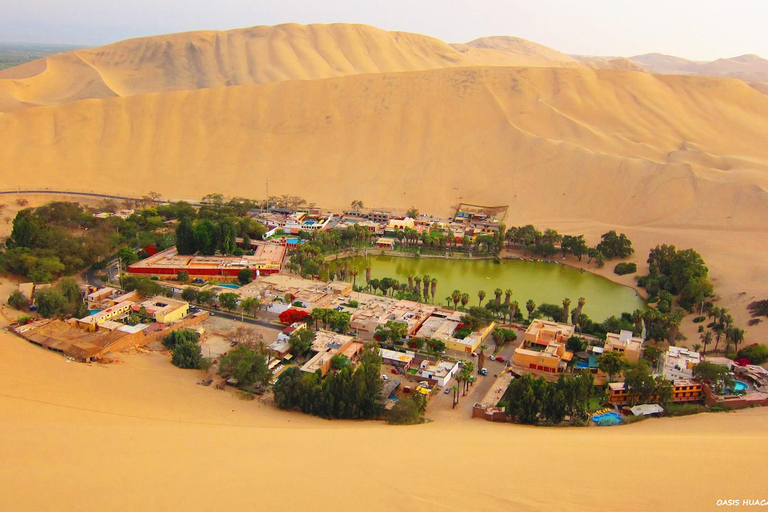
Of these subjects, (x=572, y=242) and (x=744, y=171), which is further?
(x=744, y=171)

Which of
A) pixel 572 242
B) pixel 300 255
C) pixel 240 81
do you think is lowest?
pixel 300 255

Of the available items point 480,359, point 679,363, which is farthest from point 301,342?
point 679,363

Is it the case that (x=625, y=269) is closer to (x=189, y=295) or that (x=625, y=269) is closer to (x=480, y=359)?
(x=480, y=359)

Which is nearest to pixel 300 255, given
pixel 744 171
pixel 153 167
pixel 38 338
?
pixel 38 338

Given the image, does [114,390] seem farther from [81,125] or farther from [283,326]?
[81,125]

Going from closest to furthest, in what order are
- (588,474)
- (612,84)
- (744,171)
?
(588,474)
(744,171)
(612,84)

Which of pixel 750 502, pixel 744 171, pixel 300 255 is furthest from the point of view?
pixel 744 171

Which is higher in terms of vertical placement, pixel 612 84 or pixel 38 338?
pixel 612 84
